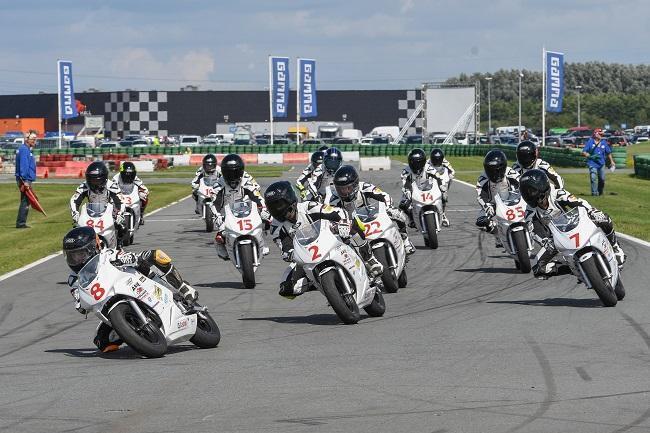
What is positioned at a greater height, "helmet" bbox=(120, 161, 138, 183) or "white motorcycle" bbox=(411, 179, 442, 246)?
"helmet" bbox=(120, 161, 138, 183)

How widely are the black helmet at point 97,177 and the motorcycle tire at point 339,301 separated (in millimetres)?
6889

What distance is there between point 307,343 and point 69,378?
211 centimetres

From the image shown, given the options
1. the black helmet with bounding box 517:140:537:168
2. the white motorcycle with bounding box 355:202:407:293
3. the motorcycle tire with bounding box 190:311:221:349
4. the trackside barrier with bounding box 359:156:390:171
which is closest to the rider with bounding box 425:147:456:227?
the black helmet with bounding box 517:140:537:168

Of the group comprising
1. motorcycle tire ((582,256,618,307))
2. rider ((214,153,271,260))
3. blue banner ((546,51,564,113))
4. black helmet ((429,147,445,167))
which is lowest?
motorcycle tire ((582,256,618,307))

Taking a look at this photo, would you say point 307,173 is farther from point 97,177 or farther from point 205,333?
point 205,333

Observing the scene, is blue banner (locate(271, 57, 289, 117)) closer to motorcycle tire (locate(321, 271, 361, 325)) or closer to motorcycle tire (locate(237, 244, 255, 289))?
motorcycle tire (locate(237, 244, 255, 289))

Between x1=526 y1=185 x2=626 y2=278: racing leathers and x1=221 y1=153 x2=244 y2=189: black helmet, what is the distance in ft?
16.4

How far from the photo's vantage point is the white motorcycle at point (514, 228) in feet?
49.0

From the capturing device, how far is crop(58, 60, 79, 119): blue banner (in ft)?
229

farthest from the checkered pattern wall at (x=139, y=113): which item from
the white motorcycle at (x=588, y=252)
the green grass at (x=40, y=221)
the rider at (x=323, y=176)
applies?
the white motorcycle at (x=588, y=252)

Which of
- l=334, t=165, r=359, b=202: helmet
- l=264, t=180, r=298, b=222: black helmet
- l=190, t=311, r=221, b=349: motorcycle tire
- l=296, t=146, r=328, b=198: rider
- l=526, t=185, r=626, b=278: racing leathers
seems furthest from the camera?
l=296, t=146, r=328, b=198: rider

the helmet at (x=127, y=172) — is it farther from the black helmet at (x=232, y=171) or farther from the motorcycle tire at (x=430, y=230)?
the motorcycle tire at (x=430, y=230)

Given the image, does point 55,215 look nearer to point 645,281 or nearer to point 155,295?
point 645,281

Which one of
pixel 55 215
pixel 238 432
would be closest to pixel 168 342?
pixel 238 432
